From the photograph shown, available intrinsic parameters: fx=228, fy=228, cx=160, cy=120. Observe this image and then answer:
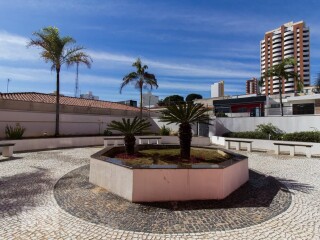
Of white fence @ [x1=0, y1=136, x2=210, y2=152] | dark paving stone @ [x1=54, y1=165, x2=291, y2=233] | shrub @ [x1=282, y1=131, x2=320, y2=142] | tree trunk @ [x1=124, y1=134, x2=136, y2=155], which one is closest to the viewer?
dark paving stone @ [x1=54, y1=165, x2=291, y2=233]

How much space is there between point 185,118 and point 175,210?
13.1ft

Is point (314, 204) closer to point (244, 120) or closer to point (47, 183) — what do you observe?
point (47, 183)

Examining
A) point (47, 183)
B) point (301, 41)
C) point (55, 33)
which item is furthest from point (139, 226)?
point (301, 41)

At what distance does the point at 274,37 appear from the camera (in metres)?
93.8

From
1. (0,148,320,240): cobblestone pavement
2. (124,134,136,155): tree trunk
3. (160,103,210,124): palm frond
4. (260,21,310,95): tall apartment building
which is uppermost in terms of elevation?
(260,21,310,95): tall apartment building

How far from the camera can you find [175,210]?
5512 millimetres

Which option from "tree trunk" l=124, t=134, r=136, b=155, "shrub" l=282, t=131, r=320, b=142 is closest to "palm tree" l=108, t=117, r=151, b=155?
"tree trunk" l=124, t=134, r=136, b=155

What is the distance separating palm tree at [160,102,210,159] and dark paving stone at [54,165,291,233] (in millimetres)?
2445

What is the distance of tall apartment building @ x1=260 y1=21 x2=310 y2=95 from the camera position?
89188mm

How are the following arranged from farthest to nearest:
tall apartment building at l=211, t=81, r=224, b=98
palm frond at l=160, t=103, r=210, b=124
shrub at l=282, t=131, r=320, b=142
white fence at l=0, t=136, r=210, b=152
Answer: tall apartment building at l=211, t=81, r=224, b=98, shrub at l=282, t=131, r=320, b=142, white fence at l=0, t=136, r=210, b=152, palm frond at l=160, t=103, r=210, b=124

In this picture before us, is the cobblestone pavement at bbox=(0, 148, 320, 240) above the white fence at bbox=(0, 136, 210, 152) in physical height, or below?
below

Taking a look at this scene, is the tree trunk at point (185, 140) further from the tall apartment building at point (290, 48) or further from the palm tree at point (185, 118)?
the tall apartment building at point (290, 48)

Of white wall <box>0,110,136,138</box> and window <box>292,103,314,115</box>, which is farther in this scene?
window <box>292,103,314,115</box>

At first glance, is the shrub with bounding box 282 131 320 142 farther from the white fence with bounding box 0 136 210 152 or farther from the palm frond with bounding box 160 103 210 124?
the palm frond with bounding box 160 103 210 124
